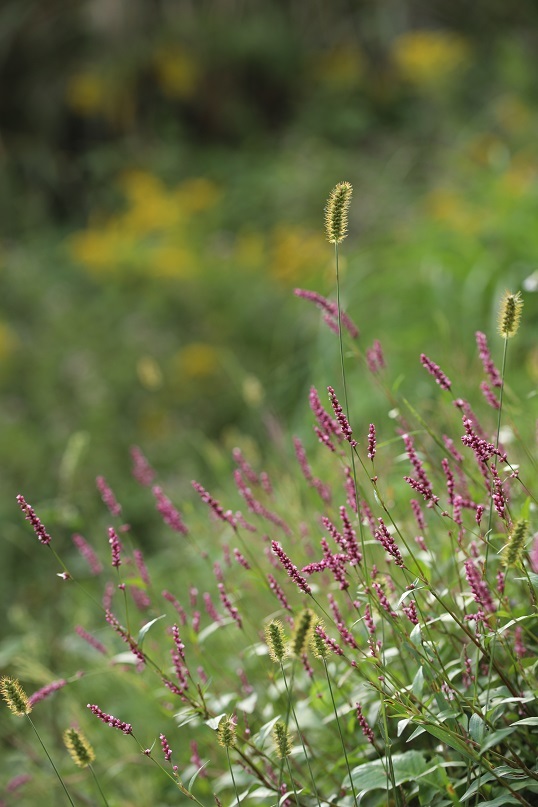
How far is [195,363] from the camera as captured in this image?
4977mm

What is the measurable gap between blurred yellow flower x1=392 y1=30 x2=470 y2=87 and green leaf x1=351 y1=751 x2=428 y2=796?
7307mm

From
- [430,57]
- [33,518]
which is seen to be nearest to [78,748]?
[33,518]

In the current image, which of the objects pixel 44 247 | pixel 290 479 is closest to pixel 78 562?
pixel 290 479

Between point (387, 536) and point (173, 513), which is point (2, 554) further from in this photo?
point (387, 536)

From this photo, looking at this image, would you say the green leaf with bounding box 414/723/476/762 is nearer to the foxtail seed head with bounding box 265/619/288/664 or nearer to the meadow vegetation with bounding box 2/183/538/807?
the meadow vegetation with bounding box 2/183/538/807

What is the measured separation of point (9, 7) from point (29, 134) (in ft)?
4.72

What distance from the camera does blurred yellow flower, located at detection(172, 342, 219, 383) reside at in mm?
4949

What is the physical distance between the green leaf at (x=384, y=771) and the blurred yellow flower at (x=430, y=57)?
24.0 ft

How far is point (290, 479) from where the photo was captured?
2.45 meters

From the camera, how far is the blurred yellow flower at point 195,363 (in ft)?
16.2

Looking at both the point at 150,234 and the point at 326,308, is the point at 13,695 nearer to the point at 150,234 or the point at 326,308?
the point at 326,308

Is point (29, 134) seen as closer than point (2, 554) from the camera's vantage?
No

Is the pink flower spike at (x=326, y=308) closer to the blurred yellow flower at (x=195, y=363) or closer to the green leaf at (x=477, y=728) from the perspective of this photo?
the green leaf at (x=477, y=728)

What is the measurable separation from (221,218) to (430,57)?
2373 mm
